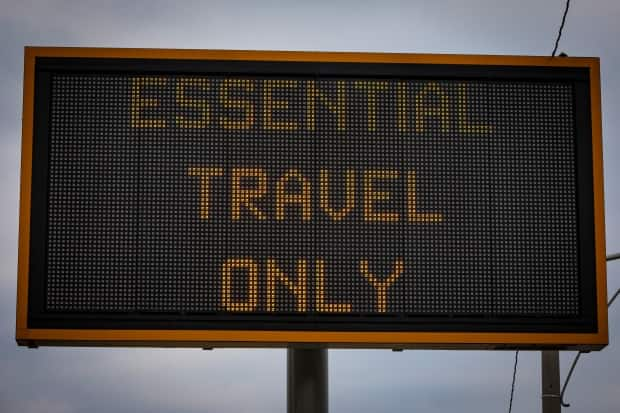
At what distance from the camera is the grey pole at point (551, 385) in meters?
10.4

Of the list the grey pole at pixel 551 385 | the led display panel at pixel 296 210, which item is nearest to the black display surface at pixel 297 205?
the led display panel at pixel 296 210

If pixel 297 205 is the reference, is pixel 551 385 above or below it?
below

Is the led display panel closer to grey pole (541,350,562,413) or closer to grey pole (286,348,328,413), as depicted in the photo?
grey pole (286,348,328,413)

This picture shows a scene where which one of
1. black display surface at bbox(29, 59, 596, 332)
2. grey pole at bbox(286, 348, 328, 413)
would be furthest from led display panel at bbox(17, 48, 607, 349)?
grey pole at bbox(286, 348, 328, 413)

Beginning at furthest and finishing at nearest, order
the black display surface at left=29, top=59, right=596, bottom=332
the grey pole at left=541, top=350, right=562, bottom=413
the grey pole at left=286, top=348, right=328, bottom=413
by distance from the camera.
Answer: the grey pole at left=541, top=350, right=562, bottom=413 < the grey pole at left=286, top=348, right=328, bottom=413 < the black display surface at left=29, top=59, right=596, bottom=332

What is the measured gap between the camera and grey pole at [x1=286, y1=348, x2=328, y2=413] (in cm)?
753

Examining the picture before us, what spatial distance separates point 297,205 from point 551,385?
4.53 meters

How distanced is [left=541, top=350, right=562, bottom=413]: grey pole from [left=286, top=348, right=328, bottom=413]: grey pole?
3.44m

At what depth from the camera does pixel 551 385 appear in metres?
10.4

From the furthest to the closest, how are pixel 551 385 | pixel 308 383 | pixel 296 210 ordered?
pixel 551 385 < pixel 308 383 < pixel 296 210

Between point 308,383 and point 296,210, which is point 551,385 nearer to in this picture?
point 308,383

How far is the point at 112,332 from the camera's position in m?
6.83

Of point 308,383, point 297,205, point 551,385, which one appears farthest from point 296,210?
point 551,385

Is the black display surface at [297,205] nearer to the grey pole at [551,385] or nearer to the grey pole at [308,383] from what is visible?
the grey pole at [308,383]
